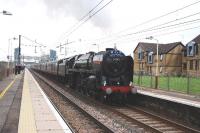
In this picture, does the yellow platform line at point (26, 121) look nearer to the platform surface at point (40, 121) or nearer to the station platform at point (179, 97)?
the platform surface at point (40, 121)

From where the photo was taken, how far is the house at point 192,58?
68.6 meters

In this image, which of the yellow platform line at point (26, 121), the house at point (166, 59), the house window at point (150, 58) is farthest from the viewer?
the house window at point (150, 58)

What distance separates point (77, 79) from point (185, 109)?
47.2 feet

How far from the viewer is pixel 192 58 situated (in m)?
71.1

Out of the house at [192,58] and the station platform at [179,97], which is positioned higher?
the house at [192,58]

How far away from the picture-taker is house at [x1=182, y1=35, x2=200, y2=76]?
225 ft

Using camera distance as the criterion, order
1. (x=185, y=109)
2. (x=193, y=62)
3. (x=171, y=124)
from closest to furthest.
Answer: (x=171, y=124) → (x=185, y=109) → (x=193, y=62)

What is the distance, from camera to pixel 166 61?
3103 inches

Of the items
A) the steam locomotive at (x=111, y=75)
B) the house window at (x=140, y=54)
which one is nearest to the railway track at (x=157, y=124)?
the steam locomotive at (x=111, y=75)

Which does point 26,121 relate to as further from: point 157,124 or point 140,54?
point 140,54

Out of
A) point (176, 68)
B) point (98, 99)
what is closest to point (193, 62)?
point (176, 68)

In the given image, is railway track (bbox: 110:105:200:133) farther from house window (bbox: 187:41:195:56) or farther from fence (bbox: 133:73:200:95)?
house window (bbox: 187:41:195:56)

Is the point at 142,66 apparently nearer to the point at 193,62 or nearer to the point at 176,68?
the point at 176,68

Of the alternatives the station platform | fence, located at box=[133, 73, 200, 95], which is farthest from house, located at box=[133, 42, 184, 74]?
the station platform
